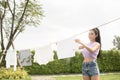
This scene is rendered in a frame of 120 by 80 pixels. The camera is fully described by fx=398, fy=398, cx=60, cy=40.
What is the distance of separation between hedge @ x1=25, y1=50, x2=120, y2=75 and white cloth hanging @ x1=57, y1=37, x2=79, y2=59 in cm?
1401

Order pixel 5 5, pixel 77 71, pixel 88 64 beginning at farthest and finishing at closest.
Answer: pixel 77 71 → pixel 5 5 → pixel 88 64

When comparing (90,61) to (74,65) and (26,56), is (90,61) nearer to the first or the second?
(26,56)

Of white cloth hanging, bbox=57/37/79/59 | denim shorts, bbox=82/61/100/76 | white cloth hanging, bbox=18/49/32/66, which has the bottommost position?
denim shorts, bbox=82/61/100/76

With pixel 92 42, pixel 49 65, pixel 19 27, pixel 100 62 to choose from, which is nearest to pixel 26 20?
pixel 19 27

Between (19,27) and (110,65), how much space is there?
6.09 meters

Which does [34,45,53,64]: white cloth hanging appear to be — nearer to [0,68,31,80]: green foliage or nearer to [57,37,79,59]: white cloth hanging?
[57,37,79,59]: white cloth hanging

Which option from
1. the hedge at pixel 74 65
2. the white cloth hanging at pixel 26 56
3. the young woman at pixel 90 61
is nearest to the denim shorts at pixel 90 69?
the young woman at pixel 90 61

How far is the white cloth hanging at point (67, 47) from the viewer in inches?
311

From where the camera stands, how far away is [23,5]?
2000cm

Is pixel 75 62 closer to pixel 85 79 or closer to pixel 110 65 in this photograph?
pixel 110 65

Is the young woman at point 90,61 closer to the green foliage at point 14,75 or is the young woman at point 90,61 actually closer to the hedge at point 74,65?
the green foliage at point 14,75

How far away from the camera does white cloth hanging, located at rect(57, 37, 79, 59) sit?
26.0 feet

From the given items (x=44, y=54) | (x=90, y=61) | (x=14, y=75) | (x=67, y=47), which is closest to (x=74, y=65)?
(x=14, y=75)

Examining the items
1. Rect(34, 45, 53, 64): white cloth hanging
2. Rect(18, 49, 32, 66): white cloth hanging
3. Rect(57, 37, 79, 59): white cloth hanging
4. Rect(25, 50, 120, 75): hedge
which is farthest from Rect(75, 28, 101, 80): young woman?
Rect(25, 50, 120, 75): hedge
